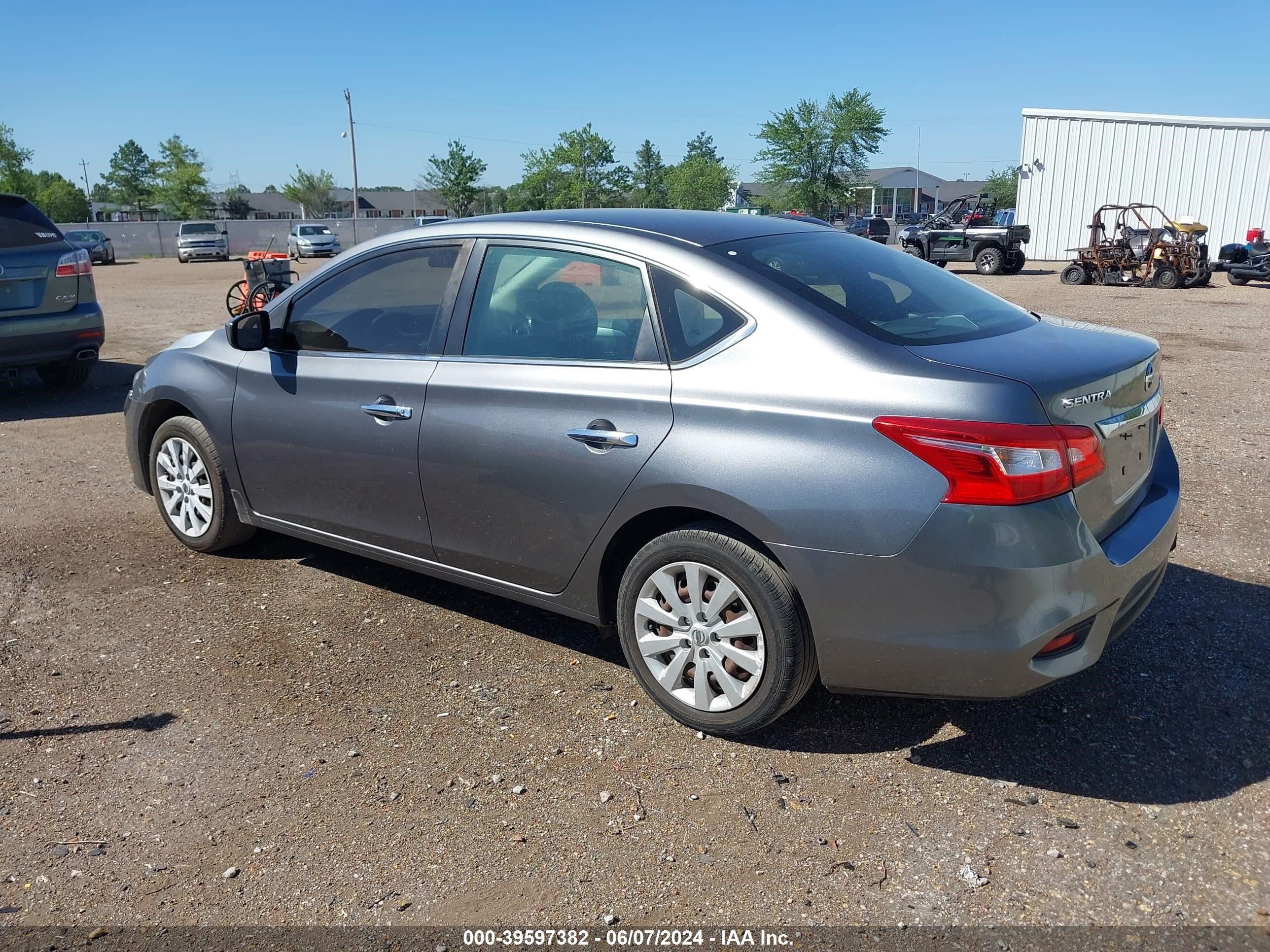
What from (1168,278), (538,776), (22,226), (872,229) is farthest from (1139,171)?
(538,776)

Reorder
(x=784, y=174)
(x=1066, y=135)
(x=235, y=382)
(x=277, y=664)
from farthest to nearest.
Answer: (x=784, y=174), (x=1066, y=135), (x=235, y=382), (x=277, y=664)

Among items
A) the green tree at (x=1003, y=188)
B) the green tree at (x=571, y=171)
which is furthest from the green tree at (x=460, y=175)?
the green tree at (x=1003, y=188)

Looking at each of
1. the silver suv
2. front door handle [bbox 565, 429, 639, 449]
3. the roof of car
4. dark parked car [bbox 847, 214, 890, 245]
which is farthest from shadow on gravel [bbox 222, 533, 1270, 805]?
the silver suv

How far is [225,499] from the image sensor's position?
4910 millimetres

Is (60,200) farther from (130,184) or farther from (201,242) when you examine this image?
(201,242)

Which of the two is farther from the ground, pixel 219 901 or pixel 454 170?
pixel 454 170

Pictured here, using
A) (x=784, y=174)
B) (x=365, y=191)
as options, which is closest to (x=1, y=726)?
(x=784, y=174)

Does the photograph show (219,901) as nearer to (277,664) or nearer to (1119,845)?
(277,664)

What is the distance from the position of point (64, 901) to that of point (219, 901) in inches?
16.5

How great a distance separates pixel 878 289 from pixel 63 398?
29.7 ft

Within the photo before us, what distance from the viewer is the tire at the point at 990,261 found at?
27078mm

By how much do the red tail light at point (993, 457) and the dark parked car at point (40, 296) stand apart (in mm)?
8472

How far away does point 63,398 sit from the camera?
9.89 metres

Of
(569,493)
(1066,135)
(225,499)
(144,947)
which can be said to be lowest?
(144,947)
